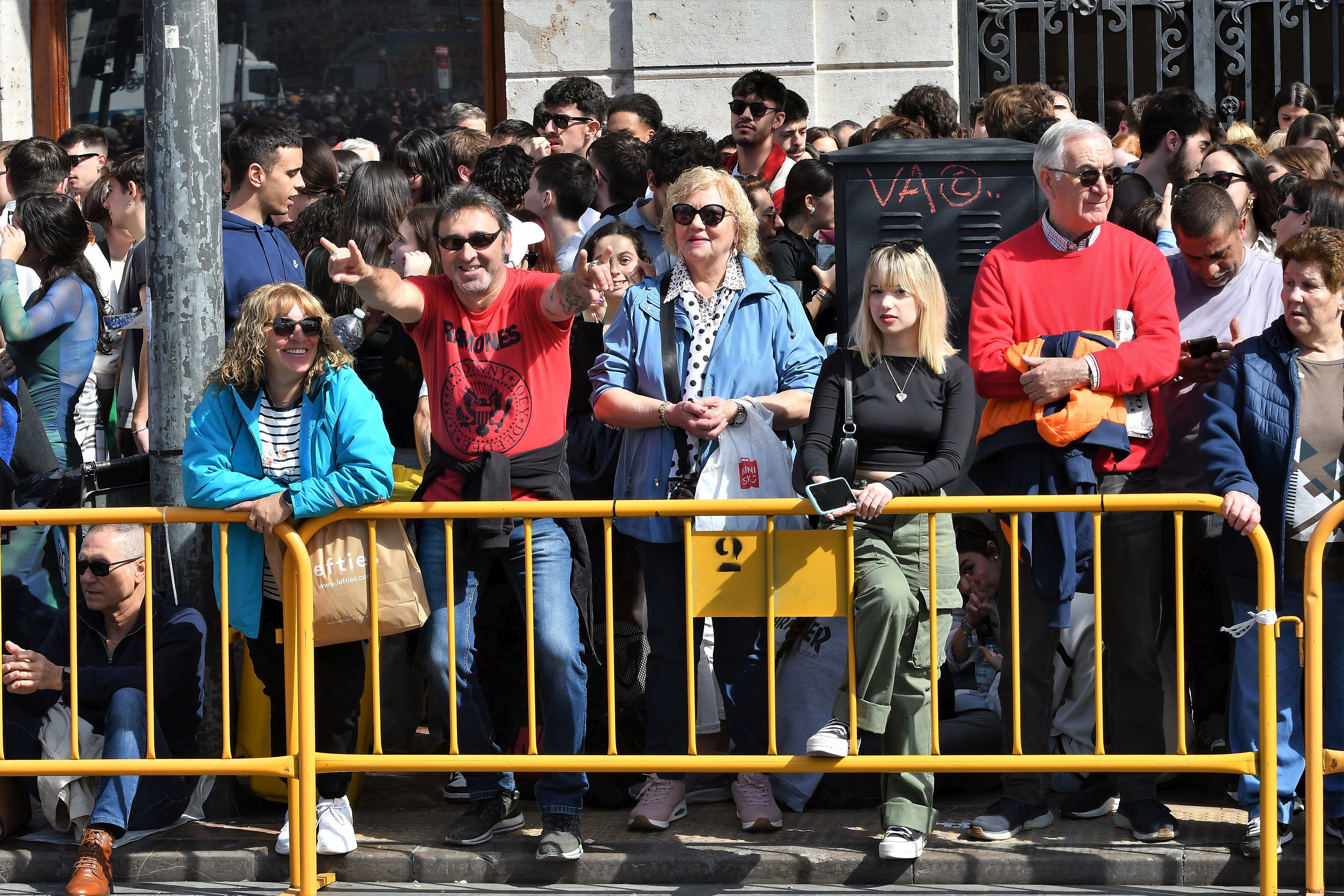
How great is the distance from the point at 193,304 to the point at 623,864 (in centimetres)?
245

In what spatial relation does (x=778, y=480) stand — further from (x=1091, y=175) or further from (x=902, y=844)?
(x=1091, y=175)

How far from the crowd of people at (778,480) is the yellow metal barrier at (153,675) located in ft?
0.32

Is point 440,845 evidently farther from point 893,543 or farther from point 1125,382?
point 1125,382

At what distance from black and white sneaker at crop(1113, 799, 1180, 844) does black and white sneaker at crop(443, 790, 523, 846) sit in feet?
6.94

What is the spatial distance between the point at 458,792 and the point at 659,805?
91cm

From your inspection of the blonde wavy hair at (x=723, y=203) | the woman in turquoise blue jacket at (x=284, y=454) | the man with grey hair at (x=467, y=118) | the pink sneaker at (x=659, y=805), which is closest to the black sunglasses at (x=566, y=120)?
the man with grey hair at (x=467, y=118)

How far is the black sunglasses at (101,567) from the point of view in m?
5.55

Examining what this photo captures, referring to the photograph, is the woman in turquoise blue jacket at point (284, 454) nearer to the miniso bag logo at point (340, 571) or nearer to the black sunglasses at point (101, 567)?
the miniso bag logo at point (340, 571)

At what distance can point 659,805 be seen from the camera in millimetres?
5625

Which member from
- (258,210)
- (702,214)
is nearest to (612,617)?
(702,214)

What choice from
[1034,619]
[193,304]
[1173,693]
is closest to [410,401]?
[193,304]

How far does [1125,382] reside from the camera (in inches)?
207

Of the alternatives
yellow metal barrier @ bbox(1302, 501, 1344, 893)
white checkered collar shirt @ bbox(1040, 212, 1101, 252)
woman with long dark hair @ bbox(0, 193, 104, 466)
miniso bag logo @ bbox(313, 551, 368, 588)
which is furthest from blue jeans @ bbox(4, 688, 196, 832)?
yellow metal barrier @ bbox(1302, 501, 1344, 893)

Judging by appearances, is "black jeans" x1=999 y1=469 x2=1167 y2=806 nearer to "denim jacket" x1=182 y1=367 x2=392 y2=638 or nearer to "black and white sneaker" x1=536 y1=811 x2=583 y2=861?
"black and white sneaker" x1=536 y1=811 x2=583 y2=861
